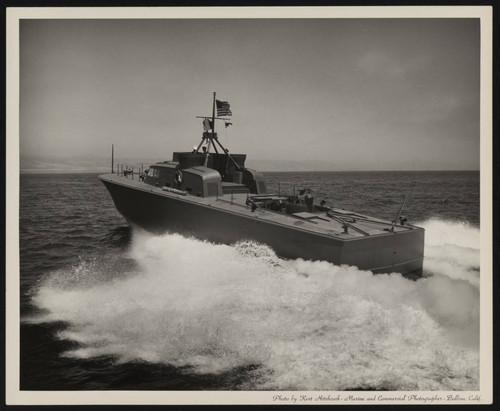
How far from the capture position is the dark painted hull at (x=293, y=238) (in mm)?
9789

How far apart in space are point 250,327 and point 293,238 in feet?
9.53

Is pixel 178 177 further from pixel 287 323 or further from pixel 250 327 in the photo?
pixel 287 323

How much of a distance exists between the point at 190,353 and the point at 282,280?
3.24 meters

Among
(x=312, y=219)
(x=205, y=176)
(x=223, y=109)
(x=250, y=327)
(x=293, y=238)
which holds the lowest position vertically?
(x=250, y=327)

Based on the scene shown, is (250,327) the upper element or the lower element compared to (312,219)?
lower

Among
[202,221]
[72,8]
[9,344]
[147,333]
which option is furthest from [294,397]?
[72,8]

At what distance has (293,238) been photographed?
1045cm

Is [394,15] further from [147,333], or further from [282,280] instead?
[147,333]

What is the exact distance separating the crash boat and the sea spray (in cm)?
50

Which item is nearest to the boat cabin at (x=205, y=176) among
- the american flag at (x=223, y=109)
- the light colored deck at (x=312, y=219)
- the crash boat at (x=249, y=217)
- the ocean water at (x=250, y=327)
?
the crash boat at (x=249, y=217)

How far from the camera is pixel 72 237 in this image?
1845cm

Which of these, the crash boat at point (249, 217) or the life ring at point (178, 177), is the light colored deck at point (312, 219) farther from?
the life ring at point (178, 177)

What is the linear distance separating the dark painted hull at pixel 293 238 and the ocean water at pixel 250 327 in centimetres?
35

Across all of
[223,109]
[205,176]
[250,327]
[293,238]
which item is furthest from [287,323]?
[223,109]
